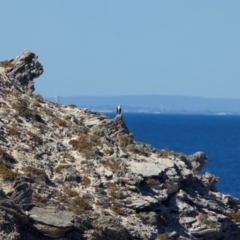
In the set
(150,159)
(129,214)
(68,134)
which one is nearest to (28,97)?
(68,134)

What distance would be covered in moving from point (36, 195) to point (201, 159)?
15.2 meters

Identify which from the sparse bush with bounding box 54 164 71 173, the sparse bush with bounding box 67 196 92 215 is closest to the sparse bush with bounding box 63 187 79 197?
the sparse bush with bounding box 67 196 92 215

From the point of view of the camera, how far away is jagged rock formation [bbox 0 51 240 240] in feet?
101

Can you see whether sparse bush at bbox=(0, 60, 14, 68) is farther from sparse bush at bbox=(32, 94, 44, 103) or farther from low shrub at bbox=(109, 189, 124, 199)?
low shrub at bbox=(109, 189, 124, 199)

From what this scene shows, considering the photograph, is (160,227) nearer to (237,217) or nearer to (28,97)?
(237,217)

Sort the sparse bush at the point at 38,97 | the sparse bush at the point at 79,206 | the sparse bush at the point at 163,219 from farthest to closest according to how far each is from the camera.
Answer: the sparse bush at the point at 38,97 < the sparse bush at the point at 163,219 < the sparse bush at the point at 79,206

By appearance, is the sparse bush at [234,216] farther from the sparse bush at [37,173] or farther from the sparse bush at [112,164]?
the sparse bush at [37,173]

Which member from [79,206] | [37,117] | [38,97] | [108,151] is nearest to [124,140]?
[108,151]

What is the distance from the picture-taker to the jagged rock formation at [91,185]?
30672mm

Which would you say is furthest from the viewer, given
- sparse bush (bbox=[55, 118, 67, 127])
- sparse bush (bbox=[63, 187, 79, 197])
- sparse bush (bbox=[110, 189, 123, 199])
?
sparse bush (bbox=[55, 118, 67, 127])

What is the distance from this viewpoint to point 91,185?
34.8 metres

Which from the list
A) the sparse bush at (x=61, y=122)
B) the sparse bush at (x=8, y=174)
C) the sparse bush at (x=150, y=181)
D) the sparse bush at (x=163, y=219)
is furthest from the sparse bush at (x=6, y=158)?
the sparse bush at (x=163, y=219)

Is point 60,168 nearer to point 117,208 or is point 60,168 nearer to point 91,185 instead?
point 91,185

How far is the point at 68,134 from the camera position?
38781 mm
